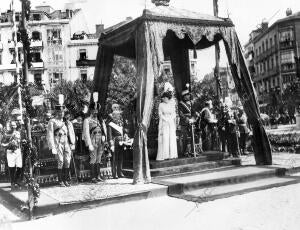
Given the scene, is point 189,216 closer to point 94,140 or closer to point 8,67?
point 94,140

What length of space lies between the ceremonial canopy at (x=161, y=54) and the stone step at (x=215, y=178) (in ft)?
2.51

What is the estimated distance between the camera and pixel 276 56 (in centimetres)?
6397

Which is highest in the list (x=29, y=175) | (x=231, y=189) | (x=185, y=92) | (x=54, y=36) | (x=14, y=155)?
(x=54, y=36)

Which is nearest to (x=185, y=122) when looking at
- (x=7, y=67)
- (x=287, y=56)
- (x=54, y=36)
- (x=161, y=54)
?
(x=161, y=54)

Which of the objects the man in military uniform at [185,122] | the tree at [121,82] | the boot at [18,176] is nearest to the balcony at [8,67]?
the tree at [121,82]

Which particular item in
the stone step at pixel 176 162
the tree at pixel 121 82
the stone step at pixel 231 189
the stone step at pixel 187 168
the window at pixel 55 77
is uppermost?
the window at pixel 55 77

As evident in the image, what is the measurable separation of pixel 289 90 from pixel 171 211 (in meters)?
36.7

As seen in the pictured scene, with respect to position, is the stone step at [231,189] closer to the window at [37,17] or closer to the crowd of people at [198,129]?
the crowd of people at [198,129]

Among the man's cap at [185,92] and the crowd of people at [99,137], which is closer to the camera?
the crowd of people at [99,137]

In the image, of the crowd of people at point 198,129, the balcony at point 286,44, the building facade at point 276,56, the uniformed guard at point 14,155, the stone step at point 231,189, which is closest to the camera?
the stone step at point 231,189

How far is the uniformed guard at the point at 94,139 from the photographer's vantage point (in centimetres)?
945

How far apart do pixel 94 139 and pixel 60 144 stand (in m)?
0.87

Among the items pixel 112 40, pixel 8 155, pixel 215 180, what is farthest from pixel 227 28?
pixel 8 155

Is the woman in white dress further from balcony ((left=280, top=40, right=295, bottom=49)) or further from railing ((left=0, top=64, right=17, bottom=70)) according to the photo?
balcony ((left=280, top=40, right=295, bottom=49))
